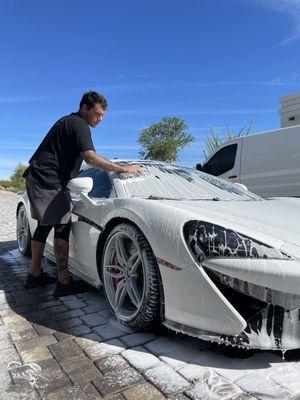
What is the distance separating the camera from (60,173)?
3531 millimetres

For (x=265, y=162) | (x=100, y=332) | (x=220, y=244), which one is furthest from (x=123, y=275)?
(x=265, y=162)

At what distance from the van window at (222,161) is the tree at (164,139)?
17283 millimetres

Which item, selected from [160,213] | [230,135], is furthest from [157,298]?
[230,135]

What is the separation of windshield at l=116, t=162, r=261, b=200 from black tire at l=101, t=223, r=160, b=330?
15.2 inches

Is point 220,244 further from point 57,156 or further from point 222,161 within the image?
point 222,161

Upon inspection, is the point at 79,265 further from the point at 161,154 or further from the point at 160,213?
the point at 161,154

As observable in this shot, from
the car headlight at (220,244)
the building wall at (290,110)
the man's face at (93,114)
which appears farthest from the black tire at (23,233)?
the building wall at (290,110)

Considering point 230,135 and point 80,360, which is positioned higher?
point 230,135

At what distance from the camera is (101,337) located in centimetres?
259

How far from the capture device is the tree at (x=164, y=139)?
86.6 ft

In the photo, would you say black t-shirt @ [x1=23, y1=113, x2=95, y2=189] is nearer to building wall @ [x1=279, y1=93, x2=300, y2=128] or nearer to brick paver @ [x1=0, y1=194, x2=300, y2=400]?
brick paver @ [x1=0, y1=194, x2=300, y2=400]

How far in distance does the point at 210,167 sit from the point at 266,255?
269 inches

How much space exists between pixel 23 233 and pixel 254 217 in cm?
339

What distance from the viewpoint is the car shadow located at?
7.27 feet
